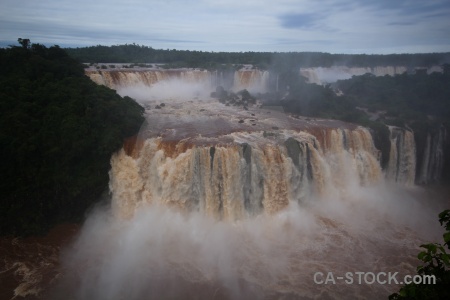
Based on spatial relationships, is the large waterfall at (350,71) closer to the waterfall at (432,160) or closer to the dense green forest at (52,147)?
the waterfall at (432,160)

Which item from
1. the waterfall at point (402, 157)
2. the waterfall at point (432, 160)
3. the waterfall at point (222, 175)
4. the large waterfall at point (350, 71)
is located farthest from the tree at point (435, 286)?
the large waterfall at point (350, 71)

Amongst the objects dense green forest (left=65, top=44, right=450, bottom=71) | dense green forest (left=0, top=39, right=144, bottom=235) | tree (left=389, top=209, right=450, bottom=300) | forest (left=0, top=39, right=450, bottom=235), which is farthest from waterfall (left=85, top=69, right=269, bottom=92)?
tree (left=389, top=209, right=450, bottom=300)

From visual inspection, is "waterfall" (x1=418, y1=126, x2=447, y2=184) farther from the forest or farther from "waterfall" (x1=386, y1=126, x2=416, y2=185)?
"waterfall" (x1=386, y1=126, x2=416, y2=185)

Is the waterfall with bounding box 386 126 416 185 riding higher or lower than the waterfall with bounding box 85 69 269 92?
lower

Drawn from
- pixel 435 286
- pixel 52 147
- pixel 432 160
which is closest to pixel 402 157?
pixel 432 160

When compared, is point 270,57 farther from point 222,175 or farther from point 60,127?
point 60,127

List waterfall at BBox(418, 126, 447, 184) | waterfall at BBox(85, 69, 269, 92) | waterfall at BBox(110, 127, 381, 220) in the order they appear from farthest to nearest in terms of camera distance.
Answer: waterfall at BBox(85, 69, 269, 92), waterfall at BBox(418, 126, 447, 184), waterfall at BBox(110, 127, 381, 220)

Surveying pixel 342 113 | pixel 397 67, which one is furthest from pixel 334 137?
pixel 397 67
